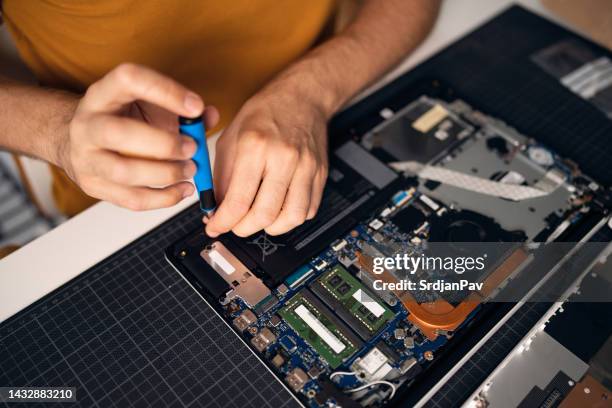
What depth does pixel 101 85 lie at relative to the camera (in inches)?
46.3

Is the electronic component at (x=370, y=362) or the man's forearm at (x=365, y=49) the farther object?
the man's forearm at (x=365, y=49)

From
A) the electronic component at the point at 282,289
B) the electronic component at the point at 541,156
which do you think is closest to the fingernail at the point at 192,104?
the electronic component at the point at 282,289

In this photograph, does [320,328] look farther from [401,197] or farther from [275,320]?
[401,197]

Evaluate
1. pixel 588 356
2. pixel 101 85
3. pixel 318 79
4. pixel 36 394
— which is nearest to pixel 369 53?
pixel 318 79

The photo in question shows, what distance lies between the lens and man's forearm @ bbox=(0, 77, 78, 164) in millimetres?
1552

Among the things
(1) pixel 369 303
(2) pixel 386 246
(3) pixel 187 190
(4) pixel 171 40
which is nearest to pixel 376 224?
(2) pixel 386 246

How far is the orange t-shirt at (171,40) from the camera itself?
1.76m

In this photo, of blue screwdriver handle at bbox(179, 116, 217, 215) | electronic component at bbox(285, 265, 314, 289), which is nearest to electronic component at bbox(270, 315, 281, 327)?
electronic component at bbox(285, 265, 314, 289)

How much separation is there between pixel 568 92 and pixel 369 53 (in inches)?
34.7

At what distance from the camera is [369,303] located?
1530 millimetres

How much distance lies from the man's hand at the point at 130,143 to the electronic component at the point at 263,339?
17.8 inches

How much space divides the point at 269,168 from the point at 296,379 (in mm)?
601

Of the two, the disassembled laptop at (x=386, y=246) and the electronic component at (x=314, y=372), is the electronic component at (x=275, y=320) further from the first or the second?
the electronic component at (x=314, y=372)

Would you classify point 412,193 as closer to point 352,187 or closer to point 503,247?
point 352,187
